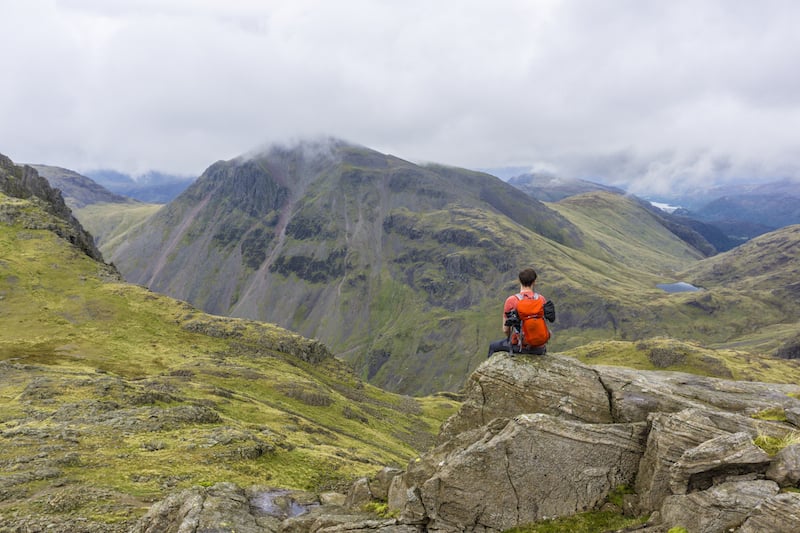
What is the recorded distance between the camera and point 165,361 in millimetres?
92375

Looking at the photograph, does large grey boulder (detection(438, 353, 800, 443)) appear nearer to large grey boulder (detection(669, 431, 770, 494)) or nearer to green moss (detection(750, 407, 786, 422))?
green moss (detection(750, 407, 786, 422))

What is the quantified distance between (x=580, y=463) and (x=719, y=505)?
565 cm

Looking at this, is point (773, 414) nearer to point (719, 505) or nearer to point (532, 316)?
point (719, 505)

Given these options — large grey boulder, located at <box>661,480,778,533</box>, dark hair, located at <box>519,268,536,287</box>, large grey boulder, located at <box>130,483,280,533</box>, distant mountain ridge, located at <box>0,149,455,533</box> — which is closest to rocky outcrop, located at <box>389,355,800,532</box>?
large grey boulder, located at <box>661,480,778,533</box>

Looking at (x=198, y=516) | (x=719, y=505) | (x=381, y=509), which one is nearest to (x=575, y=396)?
(x=719, y=505)

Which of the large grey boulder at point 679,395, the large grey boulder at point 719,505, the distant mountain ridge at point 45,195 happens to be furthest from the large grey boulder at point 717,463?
the distant mountain ridge at point 45,195

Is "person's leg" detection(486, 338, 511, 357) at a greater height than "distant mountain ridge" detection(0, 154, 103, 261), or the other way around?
"distant mountain ridge" detection(0, 154, 103, 261)

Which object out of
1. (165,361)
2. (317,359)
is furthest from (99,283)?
(317,359)

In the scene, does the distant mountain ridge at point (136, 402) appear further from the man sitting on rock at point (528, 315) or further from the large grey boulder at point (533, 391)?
the man sitting on rock at point (528, 315)

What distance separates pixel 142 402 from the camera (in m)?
→ 53.7

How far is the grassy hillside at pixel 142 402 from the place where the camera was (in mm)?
31719

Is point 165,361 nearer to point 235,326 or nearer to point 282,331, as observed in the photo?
point 235,326

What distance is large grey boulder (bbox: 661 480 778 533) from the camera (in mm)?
14391

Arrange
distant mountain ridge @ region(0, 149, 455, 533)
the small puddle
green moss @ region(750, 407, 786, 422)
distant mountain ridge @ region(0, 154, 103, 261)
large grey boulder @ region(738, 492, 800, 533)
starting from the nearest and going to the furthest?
large grey boulder @ region(738, 492, 800, 533) → green moss @ region(750, 407, 786, 422) → the small puddle → distant mountain ridge @ region(0, 149, 455, 533) → distant mountain ridge @ region(0, 154, 103, 261)
